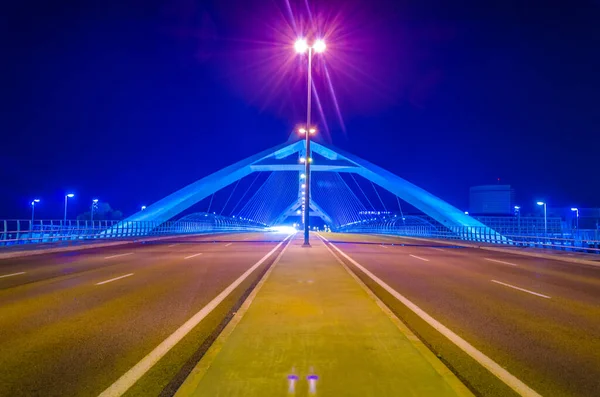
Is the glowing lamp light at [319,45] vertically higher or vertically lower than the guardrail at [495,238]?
higher

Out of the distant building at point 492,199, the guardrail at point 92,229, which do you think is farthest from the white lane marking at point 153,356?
the distant building at point 492,199

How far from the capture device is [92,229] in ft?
125

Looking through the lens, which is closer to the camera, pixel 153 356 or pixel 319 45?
pixel 153 356

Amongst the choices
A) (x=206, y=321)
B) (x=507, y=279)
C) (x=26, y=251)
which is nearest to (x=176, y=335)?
(x=206, y=321)

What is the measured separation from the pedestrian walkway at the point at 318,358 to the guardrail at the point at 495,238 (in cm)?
2235

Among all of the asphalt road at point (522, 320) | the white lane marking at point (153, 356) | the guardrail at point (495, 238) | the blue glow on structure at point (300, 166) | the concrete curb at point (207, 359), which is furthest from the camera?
the blue glow on structure at point (300, 166)

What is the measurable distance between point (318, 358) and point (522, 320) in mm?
4635

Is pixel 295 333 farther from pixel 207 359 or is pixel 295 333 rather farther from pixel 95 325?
pixel 95 325

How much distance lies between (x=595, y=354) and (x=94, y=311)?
800 centimetres

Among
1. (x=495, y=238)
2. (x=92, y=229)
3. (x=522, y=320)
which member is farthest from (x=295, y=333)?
(x=495, y=238)

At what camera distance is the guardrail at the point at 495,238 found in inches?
1201

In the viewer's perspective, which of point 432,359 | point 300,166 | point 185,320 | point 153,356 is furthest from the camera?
point 300,166

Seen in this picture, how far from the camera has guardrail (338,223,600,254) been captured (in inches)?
1201

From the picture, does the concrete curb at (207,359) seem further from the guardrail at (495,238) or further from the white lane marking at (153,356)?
the guardrail at (495,238)
